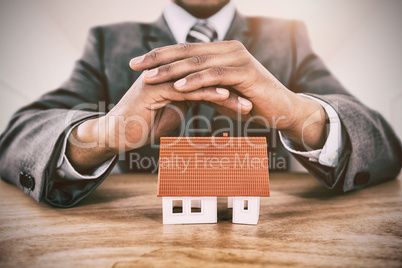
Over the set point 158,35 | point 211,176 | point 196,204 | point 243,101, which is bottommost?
point 196,204

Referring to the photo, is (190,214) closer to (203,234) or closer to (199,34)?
(203,234)

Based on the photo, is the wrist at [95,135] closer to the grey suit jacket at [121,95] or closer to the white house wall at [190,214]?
the grey suit jacket at [121,95]

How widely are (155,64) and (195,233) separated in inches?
16.1

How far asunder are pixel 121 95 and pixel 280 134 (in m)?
0.55

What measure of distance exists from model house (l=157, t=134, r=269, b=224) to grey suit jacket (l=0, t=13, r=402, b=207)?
0.28 metres

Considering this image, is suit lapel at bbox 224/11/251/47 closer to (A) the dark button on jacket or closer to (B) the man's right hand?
(B) the man's right hand

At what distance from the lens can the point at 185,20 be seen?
1067 mm

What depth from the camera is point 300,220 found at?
27.4 inches

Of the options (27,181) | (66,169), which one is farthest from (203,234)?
(27,181)

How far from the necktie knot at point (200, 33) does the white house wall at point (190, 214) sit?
597mm

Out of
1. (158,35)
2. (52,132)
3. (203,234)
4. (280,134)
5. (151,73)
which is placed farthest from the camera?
(158,35)

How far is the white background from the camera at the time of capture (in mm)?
1108

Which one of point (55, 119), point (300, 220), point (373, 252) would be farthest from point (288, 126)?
point (55, 119)

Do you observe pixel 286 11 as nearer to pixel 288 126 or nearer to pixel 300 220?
pixel 288 126
